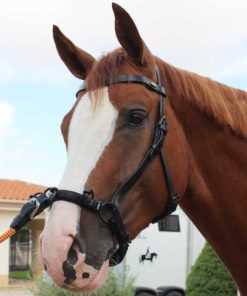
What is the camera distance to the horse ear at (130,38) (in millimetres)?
2451

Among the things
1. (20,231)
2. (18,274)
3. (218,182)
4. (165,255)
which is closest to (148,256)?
(165,255)

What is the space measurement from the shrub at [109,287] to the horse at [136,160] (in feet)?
17.8

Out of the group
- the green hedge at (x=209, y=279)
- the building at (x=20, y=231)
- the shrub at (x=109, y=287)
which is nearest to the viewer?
the shrub at (x=109, y=287)

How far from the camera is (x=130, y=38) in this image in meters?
2.53

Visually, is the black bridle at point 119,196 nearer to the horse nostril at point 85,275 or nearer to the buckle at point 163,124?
the buckle at point 163,124

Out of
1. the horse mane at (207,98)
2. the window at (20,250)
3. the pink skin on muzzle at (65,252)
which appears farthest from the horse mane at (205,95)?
the window at (20,250)

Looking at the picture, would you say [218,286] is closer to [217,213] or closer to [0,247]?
[217,213]

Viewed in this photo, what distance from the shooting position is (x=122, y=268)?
952 cm

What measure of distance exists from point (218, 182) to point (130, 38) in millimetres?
836

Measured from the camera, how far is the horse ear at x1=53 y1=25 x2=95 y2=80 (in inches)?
110

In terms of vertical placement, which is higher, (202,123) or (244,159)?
(202,123)

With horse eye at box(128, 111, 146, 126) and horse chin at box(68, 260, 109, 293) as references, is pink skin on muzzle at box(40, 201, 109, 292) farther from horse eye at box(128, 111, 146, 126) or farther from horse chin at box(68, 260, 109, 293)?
horse eye at box(128, 111, 146, 126)

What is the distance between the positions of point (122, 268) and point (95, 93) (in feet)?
24.5

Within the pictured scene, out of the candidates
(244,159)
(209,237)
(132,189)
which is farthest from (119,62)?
(209,237)
